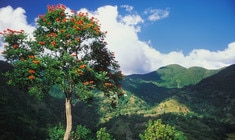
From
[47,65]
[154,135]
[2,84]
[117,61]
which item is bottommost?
[154,135]

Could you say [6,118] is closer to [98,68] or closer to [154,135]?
[154,135]

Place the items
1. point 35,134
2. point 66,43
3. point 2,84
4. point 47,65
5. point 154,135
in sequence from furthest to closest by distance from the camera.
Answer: point 2,84
point 35,134
point 154,135
point 66,43
point 47,65

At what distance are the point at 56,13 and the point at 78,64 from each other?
439 cm

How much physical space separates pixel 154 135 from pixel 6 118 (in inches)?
3784

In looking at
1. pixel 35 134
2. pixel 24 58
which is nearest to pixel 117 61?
pixel 24 58

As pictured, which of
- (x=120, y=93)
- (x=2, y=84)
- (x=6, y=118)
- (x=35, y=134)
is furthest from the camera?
(x=2, y=84)

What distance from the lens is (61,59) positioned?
1788 centimetres

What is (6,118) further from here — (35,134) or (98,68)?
(98,68)

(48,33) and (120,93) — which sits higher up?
(48,33)

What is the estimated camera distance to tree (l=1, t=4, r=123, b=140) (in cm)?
1741

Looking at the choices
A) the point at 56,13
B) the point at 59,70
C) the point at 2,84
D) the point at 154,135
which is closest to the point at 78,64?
the point at 59,70

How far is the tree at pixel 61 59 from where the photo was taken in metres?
17.4

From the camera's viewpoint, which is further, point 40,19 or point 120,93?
point 120,93

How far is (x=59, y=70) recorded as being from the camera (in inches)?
694
